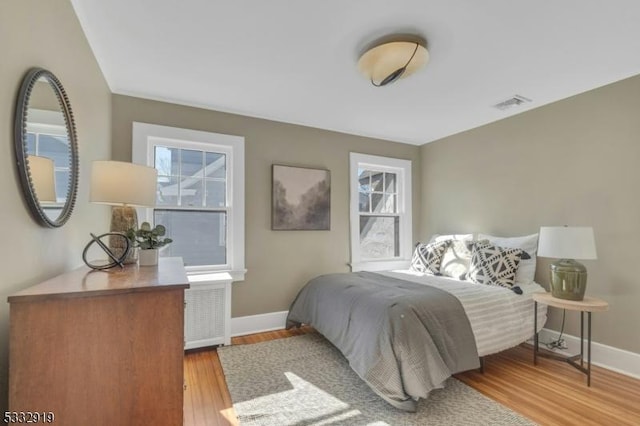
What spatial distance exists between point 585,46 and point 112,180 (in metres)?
Answer: 3.13

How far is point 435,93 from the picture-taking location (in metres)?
2.81

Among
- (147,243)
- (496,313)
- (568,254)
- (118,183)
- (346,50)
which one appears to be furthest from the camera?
(496,313)

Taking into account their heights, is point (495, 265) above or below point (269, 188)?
below

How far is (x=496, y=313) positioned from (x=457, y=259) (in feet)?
2.97

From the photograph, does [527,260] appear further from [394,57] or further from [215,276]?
[215,276]

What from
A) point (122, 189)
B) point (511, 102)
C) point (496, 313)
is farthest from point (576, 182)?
point (122, 189)

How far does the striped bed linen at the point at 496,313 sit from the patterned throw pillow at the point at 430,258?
58cm

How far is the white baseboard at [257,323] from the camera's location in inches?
127

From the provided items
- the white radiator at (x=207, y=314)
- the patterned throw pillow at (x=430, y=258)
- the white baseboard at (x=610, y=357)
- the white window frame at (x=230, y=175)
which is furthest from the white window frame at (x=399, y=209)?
the white baseboard at (x=610, y=357)

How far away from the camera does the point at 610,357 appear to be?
254 cm

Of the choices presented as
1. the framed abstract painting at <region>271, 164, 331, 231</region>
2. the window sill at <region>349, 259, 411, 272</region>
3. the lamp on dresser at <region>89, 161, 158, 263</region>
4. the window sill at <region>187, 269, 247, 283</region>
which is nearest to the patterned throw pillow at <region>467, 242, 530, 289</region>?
the window sill at <region>349, 259, 411, 272</region>

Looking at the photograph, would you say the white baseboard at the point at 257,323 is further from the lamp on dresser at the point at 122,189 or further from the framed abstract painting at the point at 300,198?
the lamp on dresser at the point at 122,189

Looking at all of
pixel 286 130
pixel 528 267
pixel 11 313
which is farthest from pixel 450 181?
pixel 11 313

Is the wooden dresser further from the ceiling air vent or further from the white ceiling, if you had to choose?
the ceiling air vent
